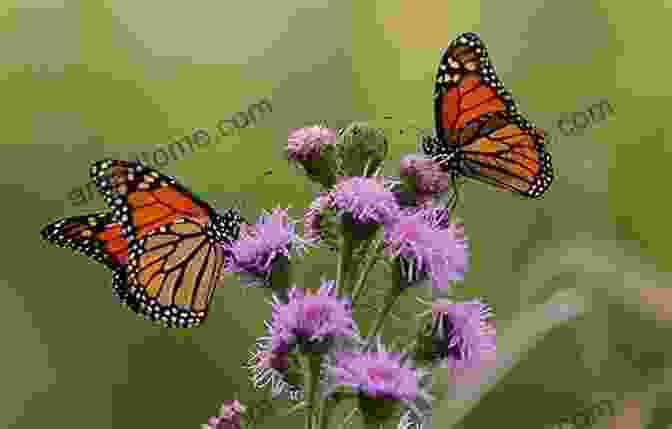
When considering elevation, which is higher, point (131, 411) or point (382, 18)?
point (382, 18)

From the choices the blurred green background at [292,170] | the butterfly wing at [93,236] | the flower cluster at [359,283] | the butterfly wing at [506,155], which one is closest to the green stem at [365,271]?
the flower cluster at [359,283]

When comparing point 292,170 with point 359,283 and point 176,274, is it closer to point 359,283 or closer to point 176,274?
point 176,274

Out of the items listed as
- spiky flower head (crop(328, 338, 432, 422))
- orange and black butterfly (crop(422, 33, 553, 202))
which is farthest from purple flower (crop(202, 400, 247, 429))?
orange and black butterfly (crop(422, 33, 553, 202))

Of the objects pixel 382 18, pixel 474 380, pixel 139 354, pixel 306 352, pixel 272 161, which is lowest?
pixel 306 352

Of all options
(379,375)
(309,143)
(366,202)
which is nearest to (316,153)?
(309,143)

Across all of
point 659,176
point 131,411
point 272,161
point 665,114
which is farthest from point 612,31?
point 131,411

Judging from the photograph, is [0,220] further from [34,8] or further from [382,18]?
[382,18]

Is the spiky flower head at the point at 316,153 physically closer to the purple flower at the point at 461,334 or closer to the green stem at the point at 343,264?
the green stem at the point at 343,264
